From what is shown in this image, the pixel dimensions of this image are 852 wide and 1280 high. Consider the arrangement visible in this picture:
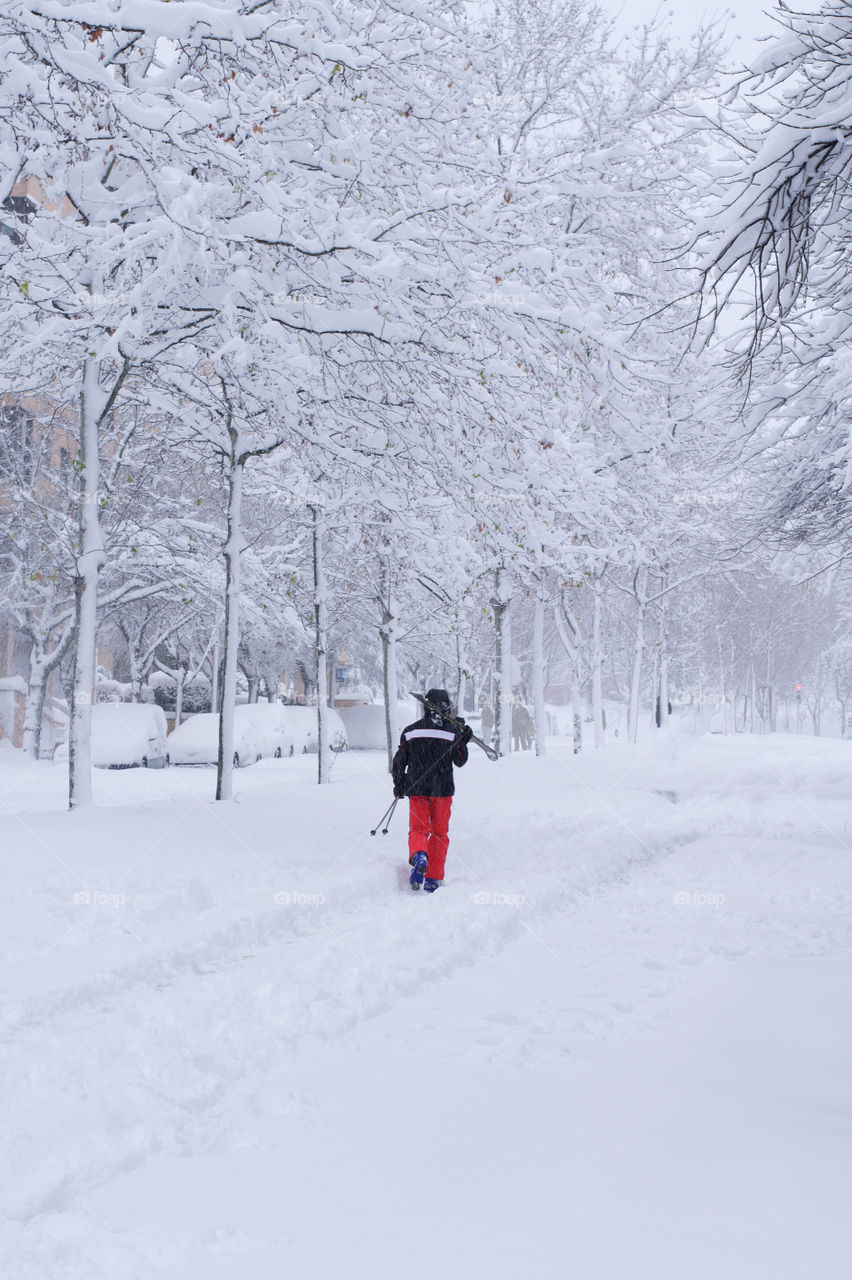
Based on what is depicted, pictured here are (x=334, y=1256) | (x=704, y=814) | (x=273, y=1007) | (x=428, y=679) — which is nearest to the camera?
(x=334, y=1256)

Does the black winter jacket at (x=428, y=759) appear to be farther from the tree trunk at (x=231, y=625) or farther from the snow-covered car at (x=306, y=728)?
the snow-covered car at (x=306, y=728)

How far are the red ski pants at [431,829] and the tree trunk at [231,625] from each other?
3721 millimetres

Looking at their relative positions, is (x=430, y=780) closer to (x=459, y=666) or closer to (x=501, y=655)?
(x=501, y=655)

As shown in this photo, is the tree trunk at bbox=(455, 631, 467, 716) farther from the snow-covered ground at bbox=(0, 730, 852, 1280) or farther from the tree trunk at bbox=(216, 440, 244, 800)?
the snow-covered ground at bbox=(0, 730, 852, 1280)

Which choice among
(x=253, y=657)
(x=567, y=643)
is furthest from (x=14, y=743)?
(x=567, y=643)

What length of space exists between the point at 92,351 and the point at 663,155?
1059cm

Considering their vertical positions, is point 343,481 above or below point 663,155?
below

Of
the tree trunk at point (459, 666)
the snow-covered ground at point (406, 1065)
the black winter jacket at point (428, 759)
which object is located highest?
the tree trunk at point (459, 666)

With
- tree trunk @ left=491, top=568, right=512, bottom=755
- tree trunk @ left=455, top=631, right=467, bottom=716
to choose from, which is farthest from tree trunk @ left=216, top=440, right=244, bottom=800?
tree trunk @ left=491, top=568, right=512, bottom=755

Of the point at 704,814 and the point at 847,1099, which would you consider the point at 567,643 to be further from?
the point at 847,1099

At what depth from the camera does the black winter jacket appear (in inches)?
369

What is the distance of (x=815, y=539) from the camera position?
13.5m

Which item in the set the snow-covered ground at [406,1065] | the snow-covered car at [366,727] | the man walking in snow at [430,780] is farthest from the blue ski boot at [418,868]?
the snow-covered car at [366,727]

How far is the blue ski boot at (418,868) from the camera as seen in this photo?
8797 mm
